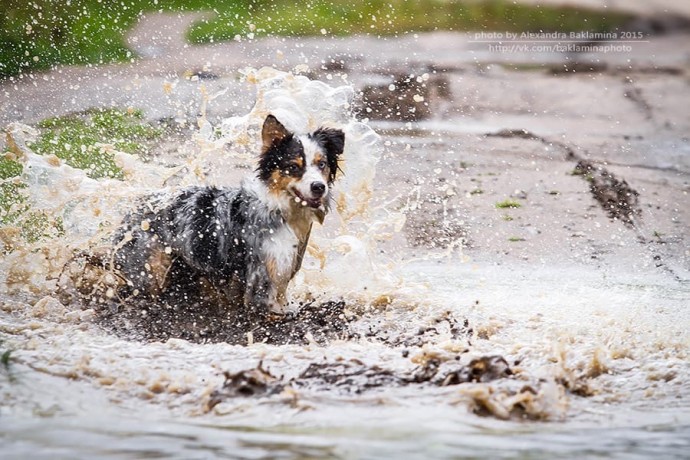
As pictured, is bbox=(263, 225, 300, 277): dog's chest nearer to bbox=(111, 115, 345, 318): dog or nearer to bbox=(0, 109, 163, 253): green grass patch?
bbox=(111, 115, 345, 318): dog

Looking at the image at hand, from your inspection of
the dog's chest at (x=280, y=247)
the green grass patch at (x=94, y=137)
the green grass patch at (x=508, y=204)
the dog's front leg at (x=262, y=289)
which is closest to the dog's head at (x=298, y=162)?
the dog's chest at (x=280, y=247)

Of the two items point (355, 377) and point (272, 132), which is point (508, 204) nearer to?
point (272, 132)

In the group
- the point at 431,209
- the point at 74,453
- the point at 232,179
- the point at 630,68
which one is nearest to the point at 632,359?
the point at 74,453

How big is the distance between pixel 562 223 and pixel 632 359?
10.6 ft

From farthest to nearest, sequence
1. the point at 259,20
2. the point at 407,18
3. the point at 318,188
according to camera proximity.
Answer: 1. the point at 407,18
2. the point at 259,20
3. the point at 318,188

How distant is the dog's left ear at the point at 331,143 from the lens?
5664 mm

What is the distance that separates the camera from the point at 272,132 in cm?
555

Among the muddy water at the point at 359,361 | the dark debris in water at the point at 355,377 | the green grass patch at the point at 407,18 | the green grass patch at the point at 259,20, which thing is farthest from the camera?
the green grass patch at the point at 407,18

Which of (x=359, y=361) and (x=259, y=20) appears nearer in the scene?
(x=359, y=361)

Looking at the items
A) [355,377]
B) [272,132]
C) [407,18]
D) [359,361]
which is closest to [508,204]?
[272,132]

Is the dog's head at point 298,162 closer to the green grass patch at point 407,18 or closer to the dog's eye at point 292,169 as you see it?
the dog's eye at point 292,169

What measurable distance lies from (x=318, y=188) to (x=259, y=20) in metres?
8.54

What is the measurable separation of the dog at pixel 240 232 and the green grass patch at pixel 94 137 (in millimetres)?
2246

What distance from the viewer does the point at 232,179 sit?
27.5 ft
